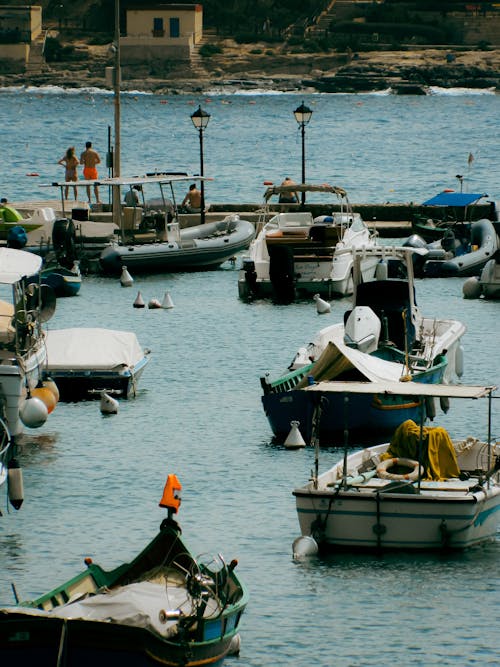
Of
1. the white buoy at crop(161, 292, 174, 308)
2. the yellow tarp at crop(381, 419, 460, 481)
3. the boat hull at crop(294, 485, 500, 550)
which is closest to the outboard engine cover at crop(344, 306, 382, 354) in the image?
the yellow tarp at crop(381, 419, 460, 481)

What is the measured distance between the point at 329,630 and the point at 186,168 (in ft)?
271

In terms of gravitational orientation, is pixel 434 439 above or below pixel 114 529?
above

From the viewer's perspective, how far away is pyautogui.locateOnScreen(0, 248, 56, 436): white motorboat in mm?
21672

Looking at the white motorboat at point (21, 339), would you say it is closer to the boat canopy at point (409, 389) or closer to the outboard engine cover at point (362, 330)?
the boat canopy at point (409, 389)

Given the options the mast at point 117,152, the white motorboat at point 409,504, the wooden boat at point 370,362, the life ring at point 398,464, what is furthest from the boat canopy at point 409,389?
the mast at point 117,152

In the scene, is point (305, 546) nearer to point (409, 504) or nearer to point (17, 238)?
point (409, 504)

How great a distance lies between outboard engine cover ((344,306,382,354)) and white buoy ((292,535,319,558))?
22.1ft

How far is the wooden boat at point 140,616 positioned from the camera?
13141 mm

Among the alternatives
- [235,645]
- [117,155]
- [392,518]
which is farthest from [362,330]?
[117,155]

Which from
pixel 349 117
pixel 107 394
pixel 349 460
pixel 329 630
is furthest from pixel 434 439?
pixel 349 117

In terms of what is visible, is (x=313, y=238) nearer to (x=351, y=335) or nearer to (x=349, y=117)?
(x=351, y=335)

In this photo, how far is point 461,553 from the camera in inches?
719

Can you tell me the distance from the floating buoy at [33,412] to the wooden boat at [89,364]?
13.0 ft

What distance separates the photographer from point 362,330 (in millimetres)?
24984
